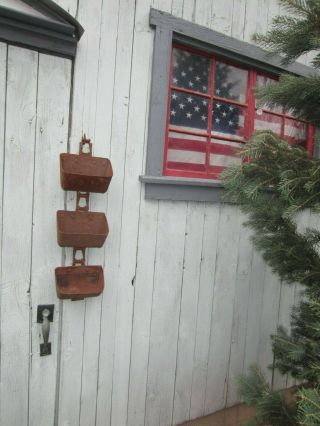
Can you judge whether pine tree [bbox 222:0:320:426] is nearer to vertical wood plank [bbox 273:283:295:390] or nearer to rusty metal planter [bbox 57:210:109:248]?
rusty metal planter [bbox 57:210:109:248]

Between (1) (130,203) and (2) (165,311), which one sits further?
(2) (165,311)

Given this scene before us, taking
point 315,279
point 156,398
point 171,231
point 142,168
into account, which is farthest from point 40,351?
point 315,279

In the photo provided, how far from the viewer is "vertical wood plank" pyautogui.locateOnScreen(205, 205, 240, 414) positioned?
8.38 feet

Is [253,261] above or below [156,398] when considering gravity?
above

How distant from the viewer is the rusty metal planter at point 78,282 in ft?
6.14

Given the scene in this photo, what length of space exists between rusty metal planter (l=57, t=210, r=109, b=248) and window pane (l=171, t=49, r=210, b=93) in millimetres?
1117

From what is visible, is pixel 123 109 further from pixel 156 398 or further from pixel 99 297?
pixel 156 398

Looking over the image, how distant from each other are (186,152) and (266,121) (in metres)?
0.86

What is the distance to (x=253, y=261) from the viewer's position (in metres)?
2.72

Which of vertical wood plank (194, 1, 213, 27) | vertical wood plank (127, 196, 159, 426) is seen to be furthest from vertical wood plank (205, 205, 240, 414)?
vertical wood plank (194, 1, 213, 27)

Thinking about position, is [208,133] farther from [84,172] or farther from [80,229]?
[80,229]

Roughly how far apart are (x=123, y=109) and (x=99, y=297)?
1.18 metres

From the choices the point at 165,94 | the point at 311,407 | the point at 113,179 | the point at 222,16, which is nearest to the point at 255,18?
the point at 222,16

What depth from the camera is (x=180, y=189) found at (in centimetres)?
228
